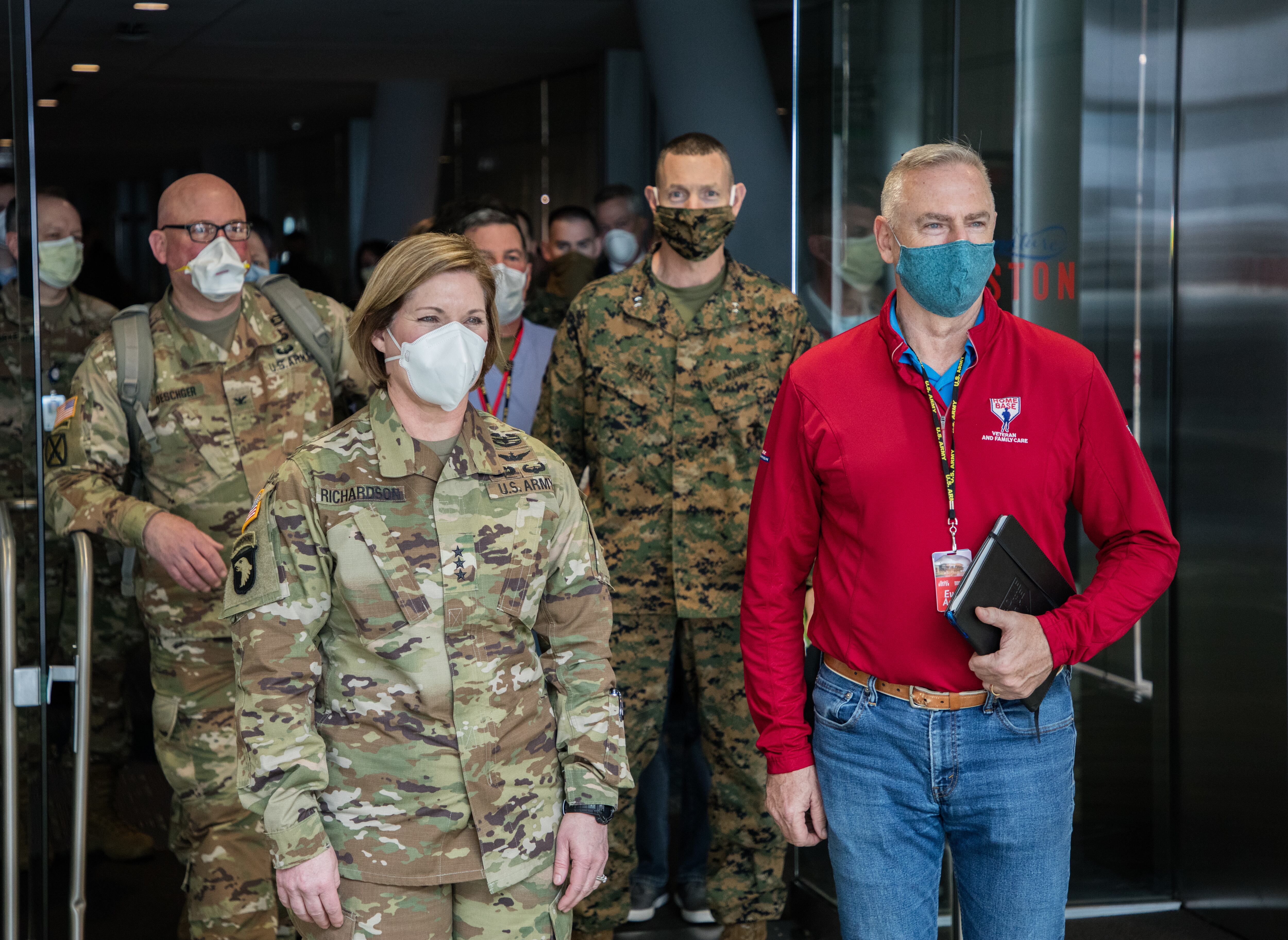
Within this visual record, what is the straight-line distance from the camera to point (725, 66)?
548cm

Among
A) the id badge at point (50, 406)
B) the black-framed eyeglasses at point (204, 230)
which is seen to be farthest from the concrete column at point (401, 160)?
the black-framed eyeglasses at point (204, 230)

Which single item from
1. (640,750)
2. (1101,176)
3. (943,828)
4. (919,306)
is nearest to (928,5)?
(1101,176)

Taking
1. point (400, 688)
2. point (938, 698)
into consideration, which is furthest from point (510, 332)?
point (938, 698)

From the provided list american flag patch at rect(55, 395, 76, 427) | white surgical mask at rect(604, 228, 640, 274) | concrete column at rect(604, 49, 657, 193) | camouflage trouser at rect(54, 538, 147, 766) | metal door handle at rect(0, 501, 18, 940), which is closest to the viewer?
metal door handle at rect(0, 501, 18, 940)

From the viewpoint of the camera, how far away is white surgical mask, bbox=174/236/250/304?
2.94 m

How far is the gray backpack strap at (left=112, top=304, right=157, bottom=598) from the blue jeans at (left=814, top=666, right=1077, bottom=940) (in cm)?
178

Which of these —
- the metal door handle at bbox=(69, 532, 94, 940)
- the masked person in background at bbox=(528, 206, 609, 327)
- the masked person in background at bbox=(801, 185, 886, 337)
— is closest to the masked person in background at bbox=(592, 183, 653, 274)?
the masked person in background at bbox=(528, 206, 609, 327)

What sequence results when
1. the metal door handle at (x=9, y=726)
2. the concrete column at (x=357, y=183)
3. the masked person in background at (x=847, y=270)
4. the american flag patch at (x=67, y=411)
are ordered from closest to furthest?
1. the metal door handle at (x=9, y=726)
2. the american flag patch at (x=67, y=411)
3. the masked person in background at (x=847, y=270)
4. the concrete column at (x=357, y=183)

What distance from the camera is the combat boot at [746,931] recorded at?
316 cm

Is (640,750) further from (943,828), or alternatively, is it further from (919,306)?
(919,306)

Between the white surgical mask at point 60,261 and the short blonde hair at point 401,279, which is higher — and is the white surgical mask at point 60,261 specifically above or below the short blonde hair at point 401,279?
above

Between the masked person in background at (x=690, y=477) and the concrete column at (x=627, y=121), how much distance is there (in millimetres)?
4969

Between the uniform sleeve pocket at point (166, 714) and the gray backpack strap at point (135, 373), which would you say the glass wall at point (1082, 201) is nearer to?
the uniform sleeve pocket at point (166, 714)

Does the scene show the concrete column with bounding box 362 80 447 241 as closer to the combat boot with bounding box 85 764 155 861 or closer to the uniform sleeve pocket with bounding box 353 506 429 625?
the combat boot with bounding box 85 764 155 861
